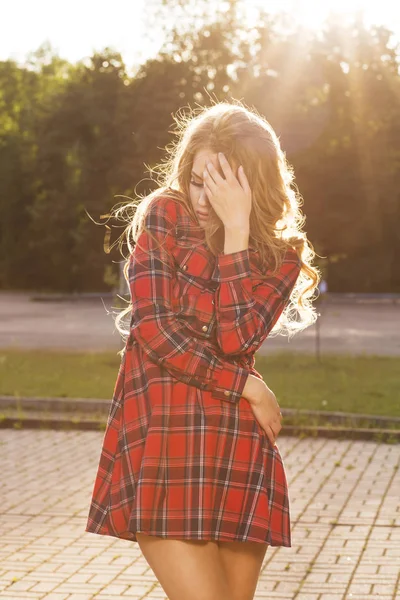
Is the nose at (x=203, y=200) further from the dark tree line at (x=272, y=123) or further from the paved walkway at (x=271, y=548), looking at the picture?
the dark tree line at (x=272, y=123)

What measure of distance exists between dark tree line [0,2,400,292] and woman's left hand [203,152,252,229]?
31771mm

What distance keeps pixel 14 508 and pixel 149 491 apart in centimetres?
495

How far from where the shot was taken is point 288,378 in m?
15.4

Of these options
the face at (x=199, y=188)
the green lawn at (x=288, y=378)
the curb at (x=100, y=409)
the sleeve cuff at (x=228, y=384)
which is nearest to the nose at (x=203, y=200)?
the face at (x=199, y=188)

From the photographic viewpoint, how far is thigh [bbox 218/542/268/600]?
3.01m

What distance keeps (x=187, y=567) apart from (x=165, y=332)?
1.97ft

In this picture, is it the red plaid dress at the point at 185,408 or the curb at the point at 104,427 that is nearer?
the red plaid dress at the point at 185,408

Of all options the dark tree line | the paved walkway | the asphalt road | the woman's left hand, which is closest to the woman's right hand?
the woman's left hand

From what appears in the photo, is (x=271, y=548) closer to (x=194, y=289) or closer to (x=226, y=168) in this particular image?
(x=194, y=289)

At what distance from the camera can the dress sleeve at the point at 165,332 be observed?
294 cm

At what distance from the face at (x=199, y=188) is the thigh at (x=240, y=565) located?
2.90ft

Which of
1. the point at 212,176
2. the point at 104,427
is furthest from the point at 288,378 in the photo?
the point at 212,176

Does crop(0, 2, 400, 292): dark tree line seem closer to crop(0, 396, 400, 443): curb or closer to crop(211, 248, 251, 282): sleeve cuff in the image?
crop(0, 396, 400, 443): curb

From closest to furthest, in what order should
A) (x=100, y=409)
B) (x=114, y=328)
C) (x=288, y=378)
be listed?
(x=100, y=409) → (x=288, y=378) → (x=114, y=328)
